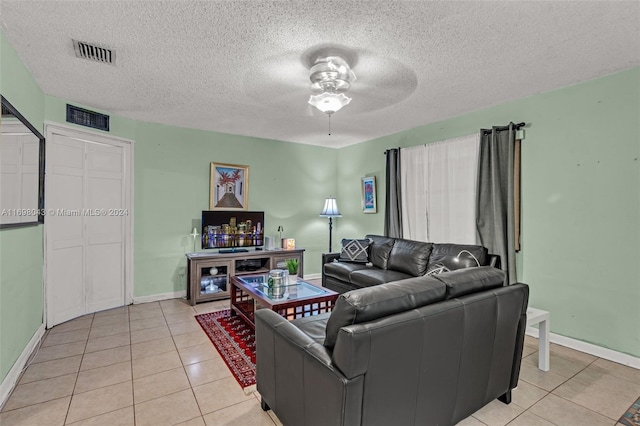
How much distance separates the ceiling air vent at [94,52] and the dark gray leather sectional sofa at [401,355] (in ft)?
7.68

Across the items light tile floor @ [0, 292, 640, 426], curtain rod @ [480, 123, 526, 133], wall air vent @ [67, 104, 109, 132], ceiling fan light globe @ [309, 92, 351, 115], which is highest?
wall air vent @ [67, 104, 109, 132]

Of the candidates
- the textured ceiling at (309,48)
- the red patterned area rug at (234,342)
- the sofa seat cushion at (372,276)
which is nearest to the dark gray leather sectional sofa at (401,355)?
the red patterned area rug at (234,342)

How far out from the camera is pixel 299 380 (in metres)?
1.59

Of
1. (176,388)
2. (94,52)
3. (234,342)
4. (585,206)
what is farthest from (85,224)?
(585,206)

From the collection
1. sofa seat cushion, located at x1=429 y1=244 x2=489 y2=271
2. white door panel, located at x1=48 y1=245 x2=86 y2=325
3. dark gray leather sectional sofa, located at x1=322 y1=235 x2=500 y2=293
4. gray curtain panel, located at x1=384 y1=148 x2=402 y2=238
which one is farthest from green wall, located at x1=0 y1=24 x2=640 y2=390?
dark gray leather sectional sofa, located at x1=322 y1=235 x2=500 y2=293

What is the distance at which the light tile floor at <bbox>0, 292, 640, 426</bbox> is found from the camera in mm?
1966

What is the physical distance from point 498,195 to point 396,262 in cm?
145

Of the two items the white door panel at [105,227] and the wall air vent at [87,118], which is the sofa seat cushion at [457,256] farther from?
the wall air vent at [87,118]

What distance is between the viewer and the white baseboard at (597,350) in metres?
2.65

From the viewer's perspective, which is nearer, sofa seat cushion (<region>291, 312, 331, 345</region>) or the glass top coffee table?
sofa seat cushion (<region>291, 312, 331, 345</region>)

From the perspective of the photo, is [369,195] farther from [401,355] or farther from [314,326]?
[401,355]

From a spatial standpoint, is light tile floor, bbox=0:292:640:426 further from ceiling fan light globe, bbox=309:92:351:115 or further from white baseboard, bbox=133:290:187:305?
ceiling fan light globe, bbox=309:92:351:115

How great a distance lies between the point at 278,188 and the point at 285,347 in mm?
4048

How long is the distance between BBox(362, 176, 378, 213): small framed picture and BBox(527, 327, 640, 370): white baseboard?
111 inches
